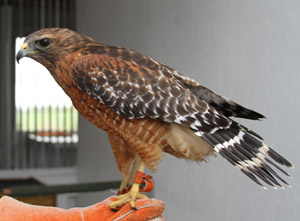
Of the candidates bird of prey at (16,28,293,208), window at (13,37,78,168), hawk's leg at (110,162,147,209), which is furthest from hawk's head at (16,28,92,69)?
window at (13,37,78,168)

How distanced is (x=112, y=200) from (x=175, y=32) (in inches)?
77.8

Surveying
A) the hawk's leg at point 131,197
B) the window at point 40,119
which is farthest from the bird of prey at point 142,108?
the window at point 40,119

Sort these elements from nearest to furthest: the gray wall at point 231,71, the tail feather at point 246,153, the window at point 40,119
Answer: the tail feather at point 246,153
the gray wall at point 231,71
the window at point 40,119

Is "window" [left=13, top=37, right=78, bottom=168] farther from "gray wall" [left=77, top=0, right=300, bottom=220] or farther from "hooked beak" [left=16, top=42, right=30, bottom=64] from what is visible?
"hooked beak" [left=16, top=42, right=30, bottom=64]

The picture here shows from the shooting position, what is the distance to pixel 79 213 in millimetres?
1780

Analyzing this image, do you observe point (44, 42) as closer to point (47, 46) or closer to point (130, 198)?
point (47, 46)

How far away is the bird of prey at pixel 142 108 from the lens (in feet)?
5.65

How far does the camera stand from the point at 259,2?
2.69m

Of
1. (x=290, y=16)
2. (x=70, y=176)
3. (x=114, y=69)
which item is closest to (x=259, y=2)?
(x=290, y=16)

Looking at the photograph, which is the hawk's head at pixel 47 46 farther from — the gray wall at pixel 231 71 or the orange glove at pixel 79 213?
the gray wall at pixel 231 71

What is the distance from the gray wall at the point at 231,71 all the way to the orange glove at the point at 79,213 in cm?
103

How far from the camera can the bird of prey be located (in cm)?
172

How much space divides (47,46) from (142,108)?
439 mm

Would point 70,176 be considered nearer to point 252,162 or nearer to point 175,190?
point 175,190
